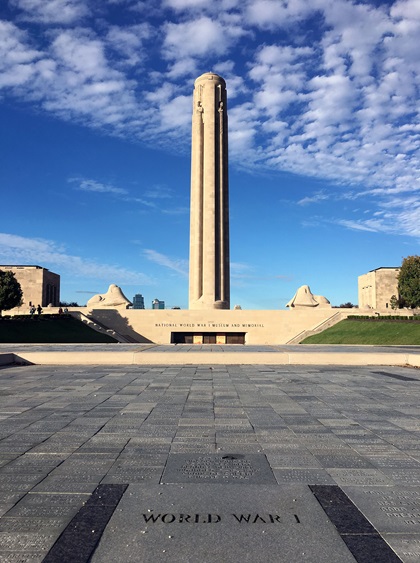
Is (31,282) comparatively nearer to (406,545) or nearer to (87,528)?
(87,528)

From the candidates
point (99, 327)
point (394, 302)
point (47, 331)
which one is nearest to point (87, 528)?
point (47, 331)

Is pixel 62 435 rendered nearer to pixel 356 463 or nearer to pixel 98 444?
pixel 98 444

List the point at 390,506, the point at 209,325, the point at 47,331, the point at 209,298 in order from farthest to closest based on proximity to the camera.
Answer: the point at 209,298 → the point at 209,325 → the point at 47,331 → the point at 390,506

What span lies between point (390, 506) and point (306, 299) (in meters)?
66.7

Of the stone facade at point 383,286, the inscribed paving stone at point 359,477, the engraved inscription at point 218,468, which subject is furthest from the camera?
the stone facade at point 383,286

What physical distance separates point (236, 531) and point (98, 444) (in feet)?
11.8

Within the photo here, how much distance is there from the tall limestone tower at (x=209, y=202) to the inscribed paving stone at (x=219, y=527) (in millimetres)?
62974

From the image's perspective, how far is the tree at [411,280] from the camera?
58125 millimetres

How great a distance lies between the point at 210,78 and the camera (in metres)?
72.8

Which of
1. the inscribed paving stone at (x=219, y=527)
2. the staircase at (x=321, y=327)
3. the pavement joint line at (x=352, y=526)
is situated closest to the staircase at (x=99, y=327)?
the staircase at (x=321, y=327)

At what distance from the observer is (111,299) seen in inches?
2795

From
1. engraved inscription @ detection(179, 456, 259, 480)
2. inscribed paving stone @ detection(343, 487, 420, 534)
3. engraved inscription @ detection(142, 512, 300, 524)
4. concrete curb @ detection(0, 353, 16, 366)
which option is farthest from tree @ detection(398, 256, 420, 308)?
engraved inscription @ detection(142, 512, 300, 524)

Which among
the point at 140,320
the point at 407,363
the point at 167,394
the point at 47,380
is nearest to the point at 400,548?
the point at 167,394

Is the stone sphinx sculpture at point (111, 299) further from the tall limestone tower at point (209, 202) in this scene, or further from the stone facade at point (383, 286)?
the stone facade at point (383, 286)
